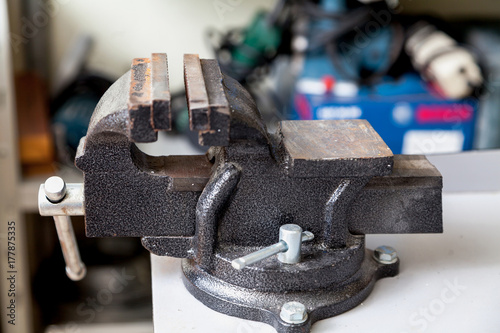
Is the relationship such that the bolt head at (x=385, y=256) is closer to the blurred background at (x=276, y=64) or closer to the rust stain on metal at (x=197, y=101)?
the rust stain on metal at (x=197, y=101)

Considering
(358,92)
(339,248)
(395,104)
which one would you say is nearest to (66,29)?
(358,92)

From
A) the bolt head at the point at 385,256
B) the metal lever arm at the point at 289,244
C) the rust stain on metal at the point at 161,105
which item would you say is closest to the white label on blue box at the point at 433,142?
the bolt head at the point at 385,256

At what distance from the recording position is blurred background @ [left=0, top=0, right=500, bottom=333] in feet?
6.58

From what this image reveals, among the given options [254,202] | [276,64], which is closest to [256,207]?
[254,202]

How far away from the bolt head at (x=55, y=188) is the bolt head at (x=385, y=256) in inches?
21.0

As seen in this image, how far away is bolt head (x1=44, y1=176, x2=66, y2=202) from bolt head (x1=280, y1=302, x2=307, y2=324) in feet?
1.24

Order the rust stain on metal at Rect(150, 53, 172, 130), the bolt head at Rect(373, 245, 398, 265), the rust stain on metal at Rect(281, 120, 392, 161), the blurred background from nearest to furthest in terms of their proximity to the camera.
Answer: the rust stain on metal at Rect(150, 53, 172, 130), the rust stain on metal at Rect(281, 120, 392, 161), the bolt head at Rect(373, 245, 398, 265), the blurred background

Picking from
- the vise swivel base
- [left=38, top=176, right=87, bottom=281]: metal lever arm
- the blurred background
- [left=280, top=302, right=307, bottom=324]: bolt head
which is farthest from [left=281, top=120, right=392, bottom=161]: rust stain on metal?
the blurred background

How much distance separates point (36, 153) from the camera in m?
1.93

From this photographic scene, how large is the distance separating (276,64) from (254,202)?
131cm

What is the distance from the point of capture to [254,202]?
2.92 feet

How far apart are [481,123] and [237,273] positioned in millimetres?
1616

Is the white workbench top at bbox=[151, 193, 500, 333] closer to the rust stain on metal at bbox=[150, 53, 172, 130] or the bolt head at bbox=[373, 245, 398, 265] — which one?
the bolt head at bbox=[373, 245, 398, 265]

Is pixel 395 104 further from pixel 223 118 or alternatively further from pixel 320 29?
pixel 223 118
